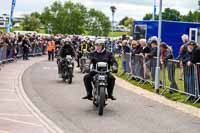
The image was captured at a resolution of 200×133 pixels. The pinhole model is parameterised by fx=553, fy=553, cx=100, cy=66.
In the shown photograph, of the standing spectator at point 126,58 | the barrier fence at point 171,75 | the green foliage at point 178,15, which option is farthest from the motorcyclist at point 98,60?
the green foliage at point 178,15

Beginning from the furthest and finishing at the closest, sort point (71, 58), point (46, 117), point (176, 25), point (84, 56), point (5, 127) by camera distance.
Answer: point (176, 25) < point (84, 56) < point (71, 58) < point (46, 117) < point (5, 127)

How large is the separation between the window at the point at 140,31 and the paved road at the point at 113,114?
17384 millimetres

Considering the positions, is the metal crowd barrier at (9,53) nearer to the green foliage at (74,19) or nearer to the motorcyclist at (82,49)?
the motorcyclist at (82,49)

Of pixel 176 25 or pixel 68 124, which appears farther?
pixel 176 25

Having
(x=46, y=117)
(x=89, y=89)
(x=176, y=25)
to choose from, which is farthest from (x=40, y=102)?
(x=176, y=25)

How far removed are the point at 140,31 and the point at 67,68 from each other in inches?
596

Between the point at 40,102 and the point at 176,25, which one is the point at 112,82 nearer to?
the point at 40,102

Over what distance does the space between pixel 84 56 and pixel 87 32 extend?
7410cm

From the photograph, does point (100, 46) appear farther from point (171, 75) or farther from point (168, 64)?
point (168, 64)

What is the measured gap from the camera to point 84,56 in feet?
97.2

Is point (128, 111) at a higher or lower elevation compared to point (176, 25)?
lower

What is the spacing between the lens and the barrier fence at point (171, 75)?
16.0 m

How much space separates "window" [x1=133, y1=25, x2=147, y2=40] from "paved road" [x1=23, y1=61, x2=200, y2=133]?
1738 cm

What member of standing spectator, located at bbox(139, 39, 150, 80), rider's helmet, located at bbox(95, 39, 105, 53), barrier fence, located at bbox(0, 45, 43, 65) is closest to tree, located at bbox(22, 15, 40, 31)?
barrier fence, located at bbox(0, 45, 43, 65)
